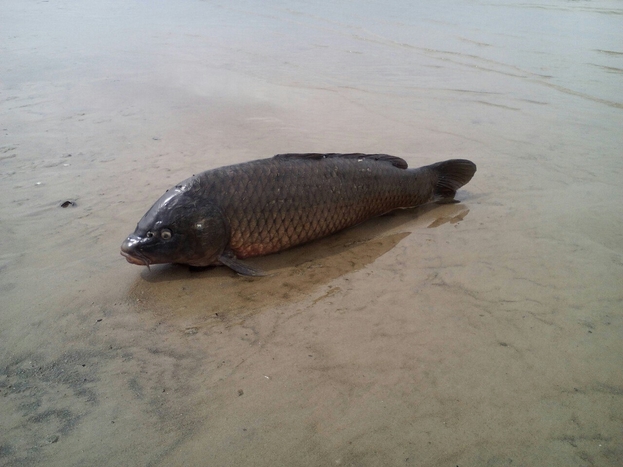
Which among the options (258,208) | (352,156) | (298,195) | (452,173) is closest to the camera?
(258,208)

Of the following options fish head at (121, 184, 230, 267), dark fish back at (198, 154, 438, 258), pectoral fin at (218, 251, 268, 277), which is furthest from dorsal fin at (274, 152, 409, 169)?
pectoral fin at (218, 251, 268, 277)

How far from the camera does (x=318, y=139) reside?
7164 millimetres

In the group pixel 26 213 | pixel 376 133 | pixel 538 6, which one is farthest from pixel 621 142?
pixel 538 6

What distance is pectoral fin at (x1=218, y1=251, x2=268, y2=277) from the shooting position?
4.18m

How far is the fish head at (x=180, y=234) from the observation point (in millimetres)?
4098

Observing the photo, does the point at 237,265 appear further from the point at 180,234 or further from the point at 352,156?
the point at 352,156

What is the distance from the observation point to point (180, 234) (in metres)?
4.12

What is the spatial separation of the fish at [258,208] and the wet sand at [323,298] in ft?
0.61

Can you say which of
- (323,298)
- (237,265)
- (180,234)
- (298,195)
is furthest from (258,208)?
(323,298)

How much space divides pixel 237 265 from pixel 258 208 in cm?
54

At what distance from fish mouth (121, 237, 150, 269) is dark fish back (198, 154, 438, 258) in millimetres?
718

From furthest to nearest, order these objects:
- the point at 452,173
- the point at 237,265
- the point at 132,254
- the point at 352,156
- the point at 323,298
A: the point at 452,173, the point at 352,156, the point at 237,265, the point at 132,254, the point at 323,298

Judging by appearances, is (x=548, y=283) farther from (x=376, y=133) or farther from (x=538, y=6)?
(x=538, y=6)

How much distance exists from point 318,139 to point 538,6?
16419 mm
